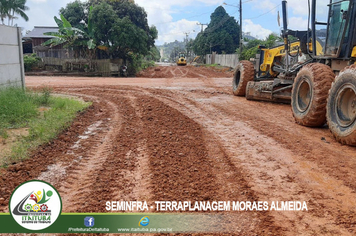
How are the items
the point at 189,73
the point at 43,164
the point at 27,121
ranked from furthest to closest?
1. the point at 189,73
2. the point at 27,121
3. the point at 43,164

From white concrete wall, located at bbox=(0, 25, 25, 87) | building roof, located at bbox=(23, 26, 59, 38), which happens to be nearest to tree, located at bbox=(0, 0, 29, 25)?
building roof, located at bbox=(23, 26, 59, 38)

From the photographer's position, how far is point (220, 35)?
202ft

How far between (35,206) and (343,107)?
5607mm

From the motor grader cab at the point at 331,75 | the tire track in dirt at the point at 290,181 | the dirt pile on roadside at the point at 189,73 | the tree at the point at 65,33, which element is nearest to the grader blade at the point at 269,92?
the motor grader cab at the point at 331,75

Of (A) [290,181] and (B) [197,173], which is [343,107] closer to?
(A) [290,181]

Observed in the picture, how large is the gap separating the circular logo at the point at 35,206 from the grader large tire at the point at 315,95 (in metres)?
5.67

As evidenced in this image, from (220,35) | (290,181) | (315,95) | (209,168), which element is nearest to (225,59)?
(220,35)

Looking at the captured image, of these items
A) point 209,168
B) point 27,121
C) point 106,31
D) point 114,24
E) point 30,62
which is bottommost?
point 209,168

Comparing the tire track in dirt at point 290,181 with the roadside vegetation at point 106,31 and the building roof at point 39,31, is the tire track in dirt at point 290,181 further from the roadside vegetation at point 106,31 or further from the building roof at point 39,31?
the building roof at point 39,31

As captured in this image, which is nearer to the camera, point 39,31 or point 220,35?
point 39,31

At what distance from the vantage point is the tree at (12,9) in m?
49.2

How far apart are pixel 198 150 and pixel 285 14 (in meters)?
5.74

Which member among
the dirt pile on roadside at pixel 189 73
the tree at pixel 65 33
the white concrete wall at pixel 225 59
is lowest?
the dirt pile on roadside at pixel 189 73

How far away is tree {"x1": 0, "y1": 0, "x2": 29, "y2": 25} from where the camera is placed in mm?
49206
